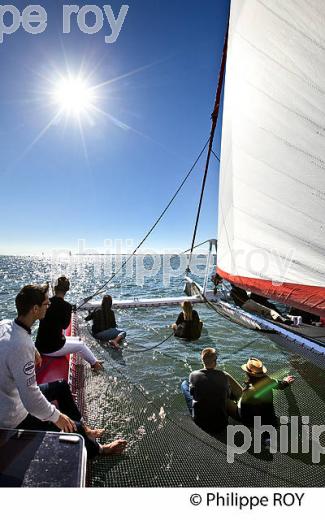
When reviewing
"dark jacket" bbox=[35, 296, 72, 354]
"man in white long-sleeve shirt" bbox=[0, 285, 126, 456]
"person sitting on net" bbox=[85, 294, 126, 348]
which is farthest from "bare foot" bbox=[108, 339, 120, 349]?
"man in white long-sleeve shirt" bbox=[0, 285, 126, 456]

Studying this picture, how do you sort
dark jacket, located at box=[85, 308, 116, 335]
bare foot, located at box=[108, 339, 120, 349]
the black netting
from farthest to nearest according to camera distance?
dark jacket, located at box=[85, 308, 116, 335], bare foot, located at box=[108, 339, 120, 349], the black netting

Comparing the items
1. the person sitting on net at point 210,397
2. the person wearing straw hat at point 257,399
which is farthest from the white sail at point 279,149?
the person sitting on net at point 210,397

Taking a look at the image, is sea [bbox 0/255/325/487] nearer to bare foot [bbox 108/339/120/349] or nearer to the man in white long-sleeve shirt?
bare foot [bbox 108/339/120/349]

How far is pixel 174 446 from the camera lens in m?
3.80

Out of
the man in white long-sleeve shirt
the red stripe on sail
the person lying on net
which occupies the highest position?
the red stripe on sail

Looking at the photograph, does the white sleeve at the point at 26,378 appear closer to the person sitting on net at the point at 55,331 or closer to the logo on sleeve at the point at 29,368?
the logo on sleeve at the point at 29,368

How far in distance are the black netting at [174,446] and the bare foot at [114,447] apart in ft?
0.23

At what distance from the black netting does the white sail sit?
202cm

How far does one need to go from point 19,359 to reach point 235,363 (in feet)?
18.7

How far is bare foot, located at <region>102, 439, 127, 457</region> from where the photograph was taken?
358cm

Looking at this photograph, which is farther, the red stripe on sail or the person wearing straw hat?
the person wearing straw hat

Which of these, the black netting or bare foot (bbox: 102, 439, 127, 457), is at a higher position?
bare foot (bbox: 102, 439, 127, 457)

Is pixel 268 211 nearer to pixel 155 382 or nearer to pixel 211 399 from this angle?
pixel 211 399
